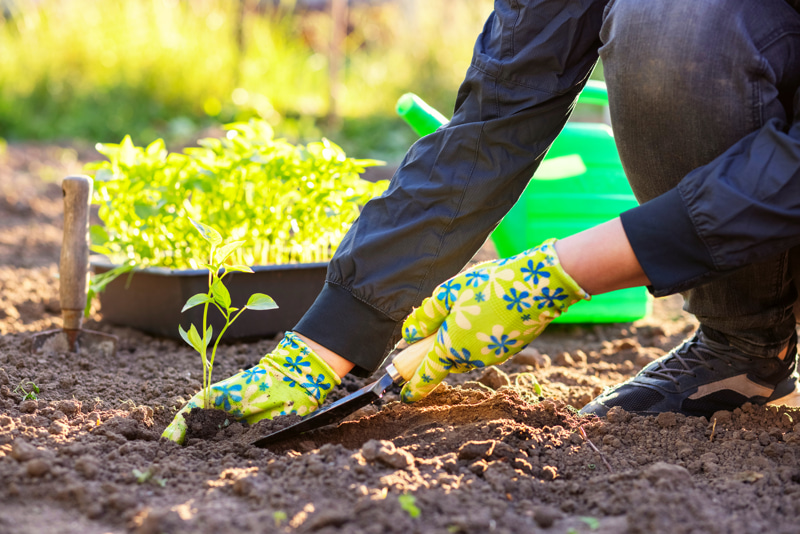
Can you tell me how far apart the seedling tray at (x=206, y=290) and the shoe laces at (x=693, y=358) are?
88cm

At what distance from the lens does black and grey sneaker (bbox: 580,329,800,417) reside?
1539 mm

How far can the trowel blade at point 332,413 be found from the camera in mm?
1280

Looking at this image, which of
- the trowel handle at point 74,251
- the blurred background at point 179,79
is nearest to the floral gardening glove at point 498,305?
the trowel handle at point 74,251

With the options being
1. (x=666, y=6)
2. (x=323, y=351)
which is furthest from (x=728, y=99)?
(x=323, y=351)

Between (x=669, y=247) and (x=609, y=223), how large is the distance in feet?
0.33

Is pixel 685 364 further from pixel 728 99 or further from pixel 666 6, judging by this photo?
pixel 666 6

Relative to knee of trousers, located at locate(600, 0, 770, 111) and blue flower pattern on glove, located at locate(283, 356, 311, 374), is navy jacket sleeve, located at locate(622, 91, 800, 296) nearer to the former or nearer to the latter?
knee of trousers, located at locate(600, 0, 770, 111)

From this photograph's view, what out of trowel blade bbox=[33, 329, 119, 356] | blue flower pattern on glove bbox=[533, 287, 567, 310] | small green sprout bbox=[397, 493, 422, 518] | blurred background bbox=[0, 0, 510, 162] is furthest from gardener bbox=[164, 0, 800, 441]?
blurred background bbox=[0, 0, 510, 162]

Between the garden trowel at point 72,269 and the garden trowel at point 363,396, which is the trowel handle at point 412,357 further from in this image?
the garden trowel at point 72,269

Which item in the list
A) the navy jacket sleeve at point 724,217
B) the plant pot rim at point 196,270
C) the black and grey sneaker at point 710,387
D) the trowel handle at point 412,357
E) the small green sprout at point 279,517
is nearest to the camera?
the small green sprout at point 279,517

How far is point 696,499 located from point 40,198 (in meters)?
3.91

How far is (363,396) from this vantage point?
1.31 metres

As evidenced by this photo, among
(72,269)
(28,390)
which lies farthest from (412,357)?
(72,269)

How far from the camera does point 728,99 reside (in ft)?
4.12
